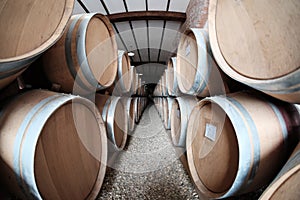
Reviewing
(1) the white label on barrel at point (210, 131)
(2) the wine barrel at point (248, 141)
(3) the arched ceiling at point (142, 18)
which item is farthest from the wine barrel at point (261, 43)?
(3) the arched ceiling at point (142, 18)

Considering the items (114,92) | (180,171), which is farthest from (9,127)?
(180,171)

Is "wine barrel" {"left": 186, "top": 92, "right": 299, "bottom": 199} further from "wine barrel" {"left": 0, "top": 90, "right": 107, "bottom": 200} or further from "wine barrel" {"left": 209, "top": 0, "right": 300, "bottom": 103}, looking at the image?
"wine barrel" {"left": 0, "top": 90, "right": 107, "bottom": 200}

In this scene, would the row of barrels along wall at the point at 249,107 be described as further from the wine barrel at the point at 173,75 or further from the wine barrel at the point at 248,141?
the wine barrel at the point at 173,75

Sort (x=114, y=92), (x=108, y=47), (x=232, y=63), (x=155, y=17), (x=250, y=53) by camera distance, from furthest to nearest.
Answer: (x=155, y=17), (x=114, y=92), (x=108, y=47), (x=232, y=63), (x=250, y=53)

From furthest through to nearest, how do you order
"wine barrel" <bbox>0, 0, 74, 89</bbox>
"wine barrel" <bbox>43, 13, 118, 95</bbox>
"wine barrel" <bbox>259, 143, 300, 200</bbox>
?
"wine barrel" <bbox>43, 13, 118, 95</bbox> → "wine barrel" <bbox>0, 0, 74, 89</bbox> → "wine barrel" <bbox>259, 143, 300, 200</bbox>

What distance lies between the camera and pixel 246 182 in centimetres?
70

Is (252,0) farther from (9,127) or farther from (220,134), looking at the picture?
(9,127)

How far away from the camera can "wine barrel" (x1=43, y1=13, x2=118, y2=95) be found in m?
1.00

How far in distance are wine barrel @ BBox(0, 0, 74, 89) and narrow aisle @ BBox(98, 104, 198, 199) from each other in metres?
1.19

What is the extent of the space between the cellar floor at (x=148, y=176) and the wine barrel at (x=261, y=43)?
756 mm

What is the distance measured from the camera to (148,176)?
167cm

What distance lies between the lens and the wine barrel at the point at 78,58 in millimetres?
1002

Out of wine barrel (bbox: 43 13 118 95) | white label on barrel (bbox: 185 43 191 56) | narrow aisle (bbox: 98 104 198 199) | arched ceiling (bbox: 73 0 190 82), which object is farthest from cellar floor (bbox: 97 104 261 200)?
arched ceiling (bbox: 73 0 190 82)

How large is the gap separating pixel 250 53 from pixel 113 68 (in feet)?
3.71
